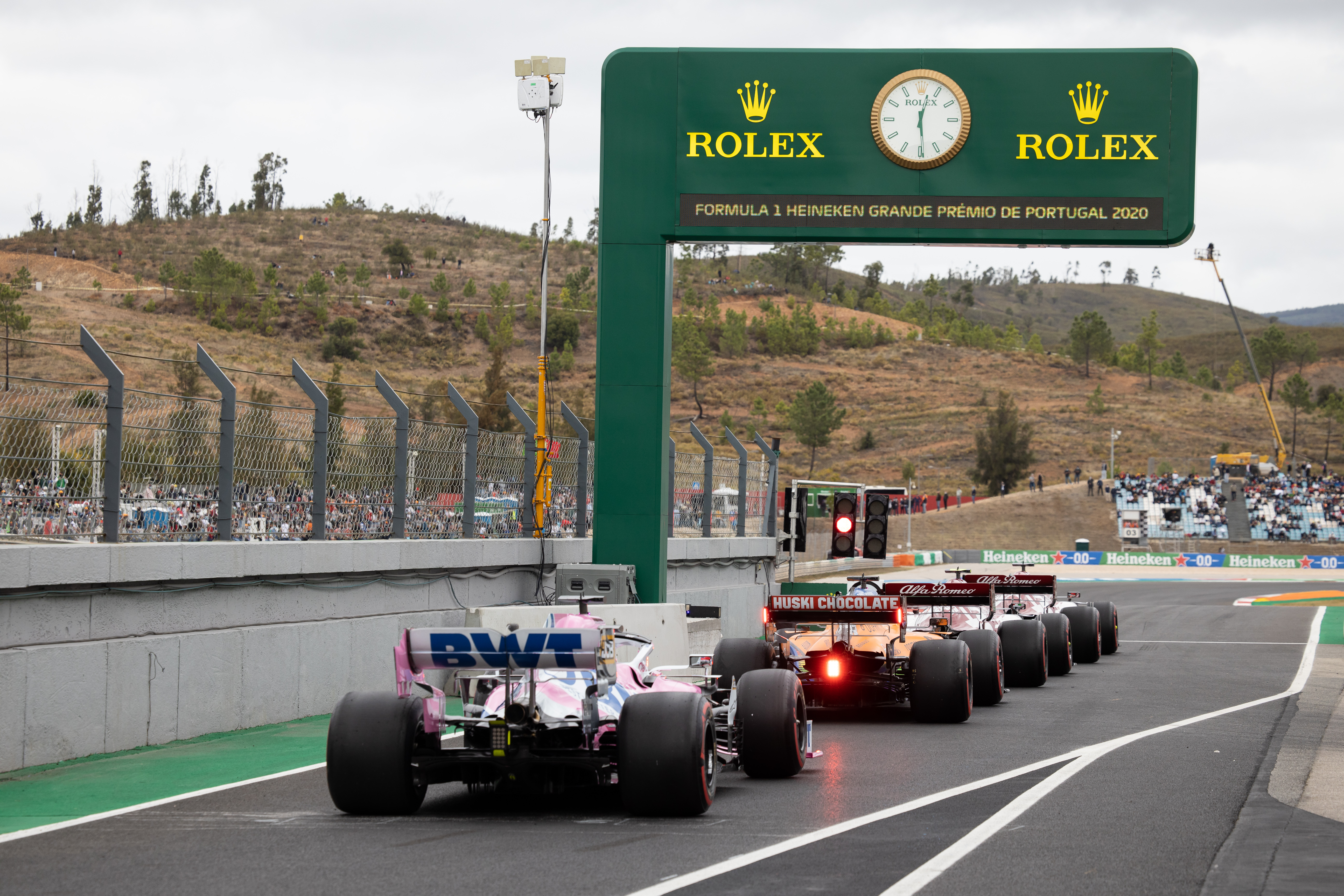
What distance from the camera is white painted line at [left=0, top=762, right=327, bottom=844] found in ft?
24.9

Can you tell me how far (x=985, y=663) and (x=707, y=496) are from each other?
29.9 feet

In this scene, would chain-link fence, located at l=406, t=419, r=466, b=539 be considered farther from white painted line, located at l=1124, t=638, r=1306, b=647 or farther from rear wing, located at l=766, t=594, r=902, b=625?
white painted line, located at l=1124, t=638, r=1306, b=647

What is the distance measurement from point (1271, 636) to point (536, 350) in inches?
3749

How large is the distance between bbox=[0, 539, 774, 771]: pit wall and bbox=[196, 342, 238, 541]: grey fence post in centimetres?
21

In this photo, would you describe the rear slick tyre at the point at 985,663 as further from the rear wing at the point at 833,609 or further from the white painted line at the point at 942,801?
the white painted line at the point at 942,801

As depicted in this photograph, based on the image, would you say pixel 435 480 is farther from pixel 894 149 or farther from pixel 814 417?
pixel 814 417

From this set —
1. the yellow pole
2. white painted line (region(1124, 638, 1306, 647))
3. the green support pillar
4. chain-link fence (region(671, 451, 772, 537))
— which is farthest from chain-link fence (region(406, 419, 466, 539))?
white painted line (region(1124, 638, 1306, 647))

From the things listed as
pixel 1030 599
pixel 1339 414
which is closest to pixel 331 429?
pixel 1030 599

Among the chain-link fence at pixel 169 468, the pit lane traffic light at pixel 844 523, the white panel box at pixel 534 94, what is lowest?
the pit lane traffic light at pixel 844 523

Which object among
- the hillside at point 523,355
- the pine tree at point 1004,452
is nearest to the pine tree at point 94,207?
the hillside at point 523,355

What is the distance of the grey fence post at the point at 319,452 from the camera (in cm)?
1295

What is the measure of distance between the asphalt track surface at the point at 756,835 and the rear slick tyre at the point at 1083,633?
8.69 meters

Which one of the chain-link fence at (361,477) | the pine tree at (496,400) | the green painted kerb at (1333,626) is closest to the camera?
the chain-link fence at (361,477)

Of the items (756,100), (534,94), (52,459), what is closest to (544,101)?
(534,94)
